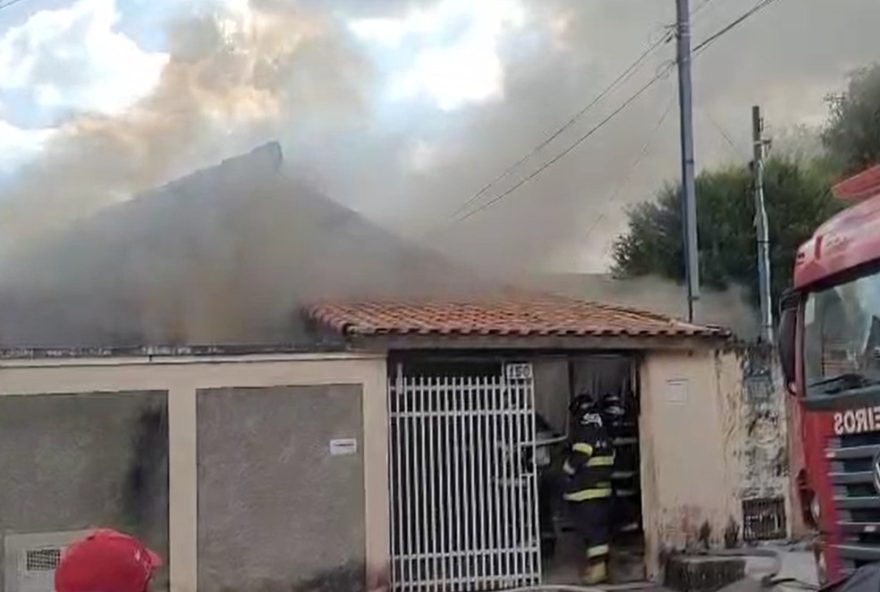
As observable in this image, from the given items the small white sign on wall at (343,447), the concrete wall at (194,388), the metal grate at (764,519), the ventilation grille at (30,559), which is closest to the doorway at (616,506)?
the metal grate at (764,519)

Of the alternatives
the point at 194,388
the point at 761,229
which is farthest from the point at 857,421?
the point at 761,229

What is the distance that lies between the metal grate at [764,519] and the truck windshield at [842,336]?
15.3ft

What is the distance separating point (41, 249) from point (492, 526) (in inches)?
243

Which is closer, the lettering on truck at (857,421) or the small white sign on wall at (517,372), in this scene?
the lettering on truck at (857,421)

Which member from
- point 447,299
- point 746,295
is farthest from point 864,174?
point 746,295

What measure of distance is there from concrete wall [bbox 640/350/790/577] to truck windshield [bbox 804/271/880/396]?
3.89 meters

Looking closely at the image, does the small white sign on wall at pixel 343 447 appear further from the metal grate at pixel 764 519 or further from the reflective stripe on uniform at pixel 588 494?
the metal grate at pixel 764 519

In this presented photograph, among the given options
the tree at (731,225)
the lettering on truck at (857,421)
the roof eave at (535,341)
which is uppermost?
the tree at (731,225)

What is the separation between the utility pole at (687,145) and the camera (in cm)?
1284

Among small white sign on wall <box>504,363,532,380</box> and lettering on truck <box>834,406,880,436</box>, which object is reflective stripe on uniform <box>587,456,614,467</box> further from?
lettering on truck <box>834,406,880,436</box>

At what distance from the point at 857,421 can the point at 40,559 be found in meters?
5.92

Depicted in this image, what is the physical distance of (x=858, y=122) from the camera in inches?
816

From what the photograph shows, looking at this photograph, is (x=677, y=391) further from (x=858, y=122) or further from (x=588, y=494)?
(x=858, y=122)

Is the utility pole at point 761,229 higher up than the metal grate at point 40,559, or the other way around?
the utility pole at point 761,229
